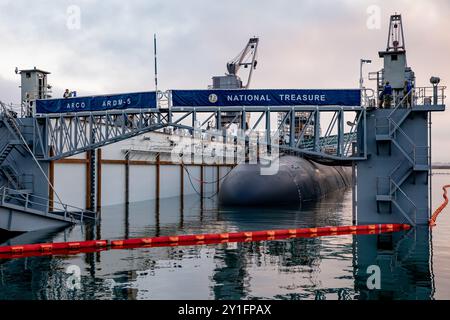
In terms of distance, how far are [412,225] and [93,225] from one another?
948 inches

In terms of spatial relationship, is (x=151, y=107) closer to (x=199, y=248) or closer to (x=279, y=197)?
(x=199, y=248)

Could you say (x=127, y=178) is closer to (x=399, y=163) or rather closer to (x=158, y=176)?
(x=158, y=176)

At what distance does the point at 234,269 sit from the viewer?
22.2 metres

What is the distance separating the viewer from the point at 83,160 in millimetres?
48719

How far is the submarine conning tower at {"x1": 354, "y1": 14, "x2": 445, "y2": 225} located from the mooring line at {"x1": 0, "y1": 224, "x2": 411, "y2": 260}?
1574 millimetres

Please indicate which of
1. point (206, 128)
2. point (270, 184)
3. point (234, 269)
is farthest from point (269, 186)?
point (234, 269)

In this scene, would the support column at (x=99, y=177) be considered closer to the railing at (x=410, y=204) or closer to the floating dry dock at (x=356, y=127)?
the floating dry dock at (x=356, y=127)

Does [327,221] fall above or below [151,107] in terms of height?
below

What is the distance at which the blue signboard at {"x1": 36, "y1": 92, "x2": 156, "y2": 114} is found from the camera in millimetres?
37625

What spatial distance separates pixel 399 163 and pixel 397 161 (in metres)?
0.20

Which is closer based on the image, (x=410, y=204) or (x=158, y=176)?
(x=410, y=204)
